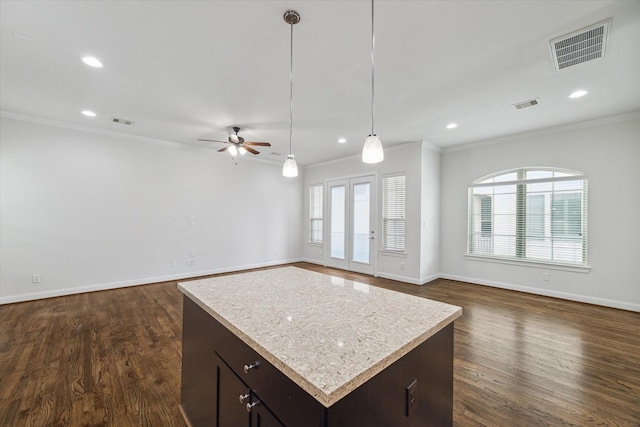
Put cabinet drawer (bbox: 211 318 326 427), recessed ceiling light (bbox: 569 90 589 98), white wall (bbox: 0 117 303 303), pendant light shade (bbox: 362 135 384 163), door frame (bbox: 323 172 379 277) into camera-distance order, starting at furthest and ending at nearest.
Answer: door frame (bbox: 323 172 379 277) < white wall (bbox: 0 117 303 303) < recessed ceiling light (bbox: 569 90 589 98) < pendant light shade (bbox: 362 135 384 163) < cabinet drawer (bbox: 211 318 326 427)

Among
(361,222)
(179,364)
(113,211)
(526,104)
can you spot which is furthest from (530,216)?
(113,211)

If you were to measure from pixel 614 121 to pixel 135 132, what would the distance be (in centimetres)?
777

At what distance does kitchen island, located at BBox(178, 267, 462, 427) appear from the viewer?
0.81 m

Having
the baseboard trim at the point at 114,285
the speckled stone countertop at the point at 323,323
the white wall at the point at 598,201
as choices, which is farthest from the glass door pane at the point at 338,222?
the speckled stone countertop at the point at 323,323

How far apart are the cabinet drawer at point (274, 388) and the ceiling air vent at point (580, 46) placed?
10.6 ft

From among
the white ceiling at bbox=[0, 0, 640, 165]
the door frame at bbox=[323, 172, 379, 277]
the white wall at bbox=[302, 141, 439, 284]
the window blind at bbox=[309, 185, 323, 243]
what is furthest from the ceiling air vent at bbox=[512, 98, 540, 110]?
the window blind at bbox=[309, 185, 323, 243]

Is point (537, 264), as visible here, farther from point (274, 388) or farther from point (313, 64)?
point (274, 388)

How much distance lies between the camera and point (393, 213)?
5.67 m

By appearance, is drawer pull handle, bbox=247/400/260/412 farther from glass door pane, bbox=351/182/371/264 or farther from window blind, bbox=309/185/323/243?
window blind, bbox=309/185/323/243

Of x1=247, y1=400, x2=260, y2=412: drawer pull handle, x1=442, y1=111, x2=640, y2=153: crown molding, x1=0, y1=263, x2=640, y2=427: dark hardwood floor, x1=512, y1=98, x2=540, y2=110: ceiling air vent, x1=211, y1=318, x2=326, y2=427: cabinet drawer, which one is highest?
x1=512, y1=98, x2=540, y2=110: ceiling air vent

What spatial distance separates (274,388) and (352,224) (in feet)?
18.4

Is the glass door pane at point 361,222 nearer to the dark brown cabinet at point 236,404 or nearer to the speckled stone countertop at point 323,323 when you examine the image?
the speckled stone countertop at point 323,323

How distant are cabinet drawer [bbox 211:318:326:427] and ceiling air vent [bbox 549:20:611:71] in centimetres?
322

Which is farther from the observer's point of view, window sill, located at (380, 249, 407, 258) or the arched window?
window sill, located at (380, 249, 407, 258)
